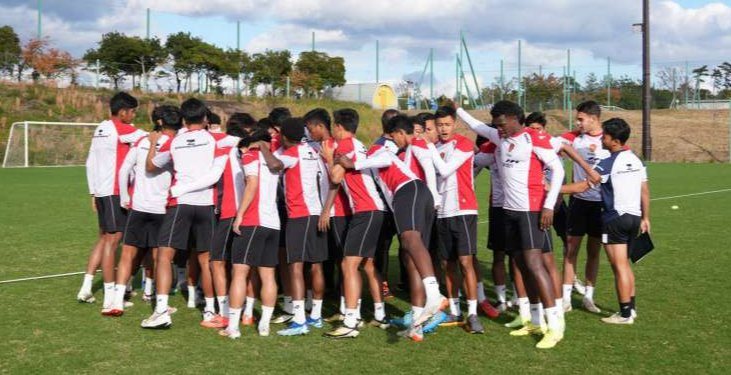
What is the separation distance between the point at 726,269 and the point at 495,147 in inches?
175

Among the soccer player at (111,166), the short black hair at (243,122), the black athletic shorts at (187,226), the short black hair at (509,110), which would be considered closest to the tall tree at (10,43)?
the soccer player at (111,166)

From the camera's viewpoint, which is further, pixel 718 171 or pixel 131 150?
pixel 718 171

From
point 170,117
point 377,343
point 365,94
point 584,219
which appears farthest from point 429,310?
point 365,94

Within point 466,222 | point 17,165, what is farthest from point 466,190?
point 17,165

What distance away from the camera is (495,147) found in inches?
273

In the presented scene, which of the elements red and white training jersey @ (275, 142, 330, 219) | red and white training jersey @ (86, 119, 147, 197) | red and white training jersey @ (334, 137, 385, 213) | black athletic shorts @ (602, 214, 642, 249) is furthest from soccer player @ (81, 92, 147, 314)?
black athletic shorts @ (602, 214, 642, 249)

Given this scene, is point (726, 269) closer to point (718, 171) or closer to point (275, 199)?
point (275, 199)

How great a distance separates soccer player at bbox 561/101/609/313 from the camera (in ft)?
24.3

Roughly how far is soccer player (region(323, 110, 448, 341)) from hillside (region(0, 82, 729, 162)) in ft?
95.8

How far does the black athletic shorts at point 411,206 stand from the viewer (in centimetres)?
634

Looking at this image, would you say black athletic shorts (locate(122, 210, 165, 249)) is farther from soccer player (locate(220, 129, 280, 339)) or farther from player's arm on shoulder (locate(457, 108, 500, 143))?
player's arm on shoulder (locate(457, 108, 500, 143))

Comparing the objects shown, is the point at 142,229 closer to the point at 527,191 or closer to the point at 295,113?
the point at 527,191

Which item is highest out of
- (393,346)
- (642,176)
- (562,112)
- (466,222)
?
(562,112)

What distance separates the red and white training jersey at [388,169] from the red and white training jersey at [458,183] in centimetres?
37
